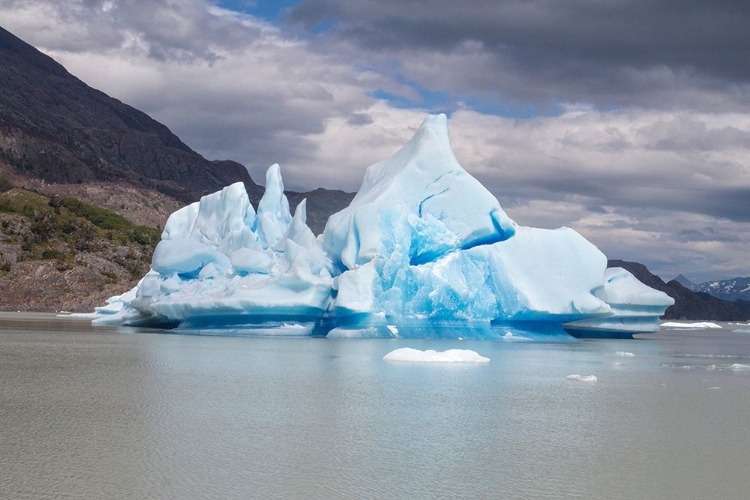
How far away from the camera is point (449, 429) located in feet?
29.0

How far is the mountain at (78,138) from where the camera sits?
10756 cm

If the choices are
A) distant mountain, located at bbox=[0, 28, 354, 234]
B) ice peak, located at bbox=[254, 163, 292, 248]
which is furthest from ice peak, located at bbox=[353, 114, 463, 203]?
distant mountain, located at bbox=[0, 28, 354, 234]

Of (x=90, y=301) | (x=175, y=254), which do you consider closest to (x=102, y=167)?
(x=90, y=301)

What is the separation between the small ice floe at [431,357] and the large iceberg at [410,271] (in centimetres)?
539

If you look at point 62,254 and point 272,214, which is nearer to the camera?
point 272,214

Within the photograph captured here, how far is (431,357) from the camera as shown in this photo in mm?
16797

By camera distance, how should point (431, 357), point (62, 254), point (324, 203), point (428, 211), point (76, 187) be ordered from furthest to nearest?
point (324, 203)
point (76, 187)
point (62, 254)
point (428, 211)
point (431, 357)

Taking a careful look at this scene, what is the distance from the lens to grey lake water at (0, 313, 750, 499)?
641 centimetres

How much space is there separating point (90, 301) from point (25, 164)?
52.9 m

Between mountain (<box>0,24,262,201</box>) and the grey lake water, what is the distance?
9772cm

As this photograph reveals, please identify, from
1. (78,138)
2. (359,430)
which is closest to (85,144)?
(78,138)

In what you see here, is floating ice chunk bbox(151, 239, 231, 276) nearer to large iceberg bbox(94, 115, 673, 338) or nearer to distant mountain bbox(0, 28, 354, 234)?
large iceberg bbox(94, 115, 673, 338)

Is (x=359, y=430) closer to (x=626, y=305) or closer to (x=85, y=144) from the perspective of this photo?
(x=626, y=305)

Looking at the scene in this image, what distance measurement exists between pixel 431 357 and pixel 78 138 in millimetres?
138291
